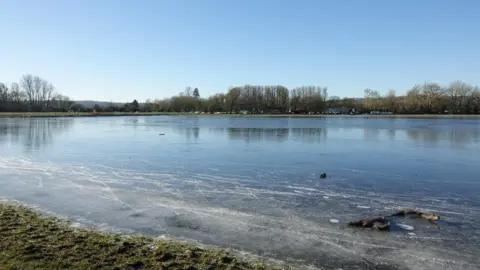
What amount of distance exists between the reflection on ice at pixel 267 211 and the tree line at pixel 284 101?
3725 inches

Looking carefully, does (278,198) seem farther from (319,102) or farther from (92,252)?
(319,102)

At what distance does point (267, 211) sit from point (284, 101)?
106583mm

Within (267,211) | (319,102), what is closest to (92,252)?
(267,211)

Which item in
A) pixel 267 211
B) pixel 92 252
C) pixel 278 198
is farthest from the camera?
pixel 278 198

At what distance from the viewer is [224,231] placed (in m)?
5.84

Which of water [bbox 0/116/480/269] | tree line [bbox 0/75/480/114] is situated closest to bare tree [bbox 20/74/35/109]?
tree line [bbox 0/75/480/114]

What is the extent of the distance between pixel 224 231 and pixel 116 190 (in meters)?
4.01

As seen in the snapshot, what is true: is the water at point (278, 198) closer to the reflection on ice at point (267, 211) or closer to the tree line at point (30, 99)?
the reflection on ice at point (267, 211)

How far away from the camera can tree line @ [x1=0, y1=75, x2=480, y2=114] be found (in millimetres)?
99375

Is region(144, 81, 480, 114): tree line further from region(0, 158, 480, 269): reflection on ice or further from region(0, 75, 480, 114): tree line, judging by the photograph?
region(0, 158, 480, 269): reflection on ice

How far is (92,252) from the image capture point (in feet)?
15.0

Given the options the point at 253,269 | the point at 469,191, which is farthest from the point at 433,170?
the point at 253,269

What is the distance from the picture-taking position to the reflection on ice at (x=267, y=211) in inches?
199

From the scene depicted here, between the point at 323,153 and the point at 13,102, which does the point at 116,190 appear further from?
the point at 13,102
